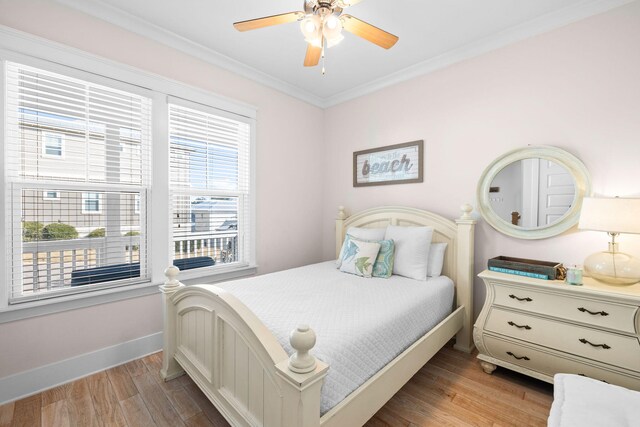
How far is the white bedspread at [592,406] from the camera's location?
32.9 inches

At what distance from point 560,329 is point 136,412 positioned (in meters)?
2.62

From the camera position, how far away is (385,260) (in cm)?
245

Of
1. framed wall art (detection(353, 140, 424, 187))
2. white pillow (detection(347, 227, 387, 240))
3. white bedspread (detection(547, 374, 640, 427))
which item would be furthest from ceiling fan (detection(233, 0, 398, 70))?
white bedspread (detection(547, 374, 640, 427))

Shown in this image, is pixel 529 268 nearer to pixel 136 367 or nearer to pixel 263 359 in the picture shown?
pixel 263 359

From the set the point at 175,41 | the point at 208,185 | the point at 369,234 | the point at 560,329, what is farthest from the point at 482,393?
the point at 175,41

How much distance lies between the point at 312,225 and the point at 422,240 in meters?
1.55

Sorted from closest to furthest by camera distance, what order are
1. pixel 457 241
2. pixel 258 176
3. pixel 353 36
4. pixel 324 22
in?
pixel 324 22 < pixel 353 36 < pixel 457 241 < pixel 258 176

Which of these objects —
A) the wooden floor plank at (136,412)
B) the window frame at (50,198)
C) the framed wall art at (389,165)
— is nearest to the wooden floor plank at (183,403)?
the wooden floor plank at (136,412)

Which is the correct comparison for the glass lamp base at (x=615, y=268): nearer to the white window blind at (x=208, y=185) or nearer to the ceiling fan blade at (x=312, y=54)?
the ceiling fan blade at (x=312, y=54)

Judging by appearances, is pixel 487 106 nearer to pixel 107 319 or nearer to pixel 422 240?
pixel 422 240

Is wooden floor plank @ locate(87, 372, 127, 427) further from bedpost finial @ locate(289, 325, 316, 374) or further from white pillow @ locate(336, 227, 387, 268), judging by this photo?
white pillow @ locate(336, 227, 387, 268)

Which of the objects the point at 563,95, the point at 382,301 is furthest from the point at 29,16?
the point at 563,95

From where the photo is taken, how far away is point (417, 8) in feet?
6.72

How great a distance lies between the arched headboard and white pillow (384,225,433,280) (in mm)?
210
